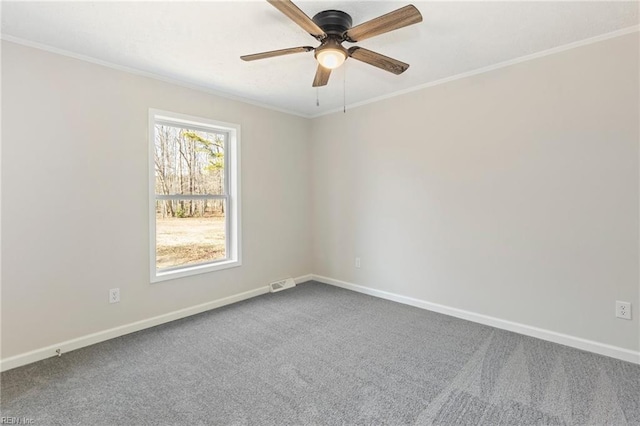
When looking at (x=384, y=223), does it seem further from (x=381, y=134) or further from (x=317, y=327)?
(x=317, y=327)

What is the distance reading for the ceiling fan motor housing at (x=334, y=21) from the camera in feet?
6.47

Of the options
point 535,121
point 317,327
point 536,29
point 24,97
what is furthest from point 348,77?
point 24,97

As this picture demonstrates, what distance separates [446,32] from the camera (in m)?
2.27

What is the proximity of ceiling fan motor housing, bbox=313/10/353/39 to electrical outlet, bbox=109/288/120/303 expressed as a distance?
281 centimetres

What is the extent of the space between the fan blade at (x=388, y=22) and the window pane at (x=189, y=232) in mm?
2465

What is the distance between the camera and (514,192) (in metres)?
2.80

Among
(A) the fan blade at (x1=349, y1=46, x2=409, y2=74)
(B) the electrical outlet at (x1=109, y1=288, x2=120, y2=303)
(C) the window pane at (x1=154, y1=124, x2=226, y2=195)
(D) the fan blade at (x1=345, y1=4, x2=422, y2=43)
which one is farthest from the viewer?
(C) the window pane at (x1=154, y1=124, x2=226, y2=195)

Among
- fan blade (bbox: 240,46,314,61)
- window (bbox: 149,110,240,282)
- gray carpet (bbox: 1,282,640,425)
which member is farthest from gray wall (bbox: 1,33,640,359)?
fan blade (bbox: 240,46,314,61)

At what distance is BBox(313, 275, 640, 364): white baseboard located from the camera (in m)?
2.36

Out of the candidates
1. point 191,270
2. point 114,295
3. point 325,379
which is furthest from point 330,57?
point 114,295

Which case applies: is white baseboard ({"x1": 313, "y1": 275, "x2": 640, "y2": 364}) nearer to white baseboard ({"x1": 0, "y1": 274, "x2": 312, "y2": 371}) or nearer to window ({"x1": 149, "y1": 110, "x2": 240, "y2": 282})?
white baseboard ({"x1": 0, "y1": 274, "x2": 312, "y2": 371})

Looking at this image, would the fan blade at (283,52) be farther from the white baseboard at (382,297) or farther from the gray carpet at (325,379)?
the white baseboard at (382,297)

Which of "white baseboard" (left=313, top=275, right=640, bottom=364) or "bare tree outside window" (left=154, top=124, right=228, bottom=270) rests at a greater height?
"bare tree outside window" (left=154, top=124, right=228, bottom=270)

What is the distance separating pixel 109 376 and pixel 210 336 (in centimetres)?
80
